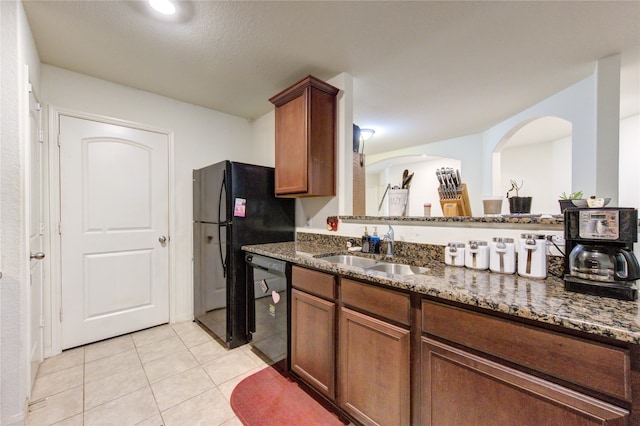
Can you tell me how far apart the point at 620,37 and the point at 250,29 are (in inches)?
104

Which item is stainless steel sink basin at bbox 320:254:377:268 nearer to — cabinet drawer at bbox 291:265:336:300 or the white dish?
cabinet drawer at bbox 291:265:336:300

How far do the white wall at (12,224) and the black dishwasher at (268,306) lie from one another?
136 centimetres

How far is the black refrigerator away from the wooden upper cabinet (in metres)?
0.29

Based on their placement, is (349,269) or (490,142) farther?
(490,142)

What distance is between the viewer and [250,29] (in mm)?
1773

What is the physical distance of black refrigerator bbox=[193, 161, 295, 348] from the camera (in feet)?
7.68

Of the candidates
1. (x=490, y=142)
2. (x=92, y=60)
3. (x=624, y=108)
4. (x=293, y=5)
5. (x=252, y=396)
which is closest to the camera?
(x=293, y=5)

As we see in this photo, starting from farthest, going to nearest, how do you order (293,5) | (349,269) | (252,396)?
1. (252,396)
2. (293,5)
3. (349,269)

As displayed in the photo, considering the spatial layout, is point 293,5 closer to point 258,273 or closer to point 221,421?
point 258,273

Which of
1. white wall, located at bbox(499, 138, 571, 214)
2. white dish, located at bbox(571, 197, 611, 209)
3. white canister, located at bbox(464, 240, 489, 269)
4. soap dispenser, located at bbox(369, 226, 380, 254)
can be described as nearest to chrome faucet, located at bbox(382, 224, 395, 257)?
soap dispenser, located at bbox(369, 226, 380, 254)

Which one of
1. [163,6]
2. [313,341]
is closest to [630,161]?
[313,341]

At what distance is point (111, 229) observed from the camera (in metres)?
2.52

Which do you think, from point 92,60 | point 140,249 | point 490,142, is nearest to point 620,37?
point 490,142

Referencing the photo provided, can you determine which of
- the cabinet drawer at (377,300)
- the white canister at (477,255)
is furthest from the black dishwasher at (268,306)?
the white canister at (477,255)
